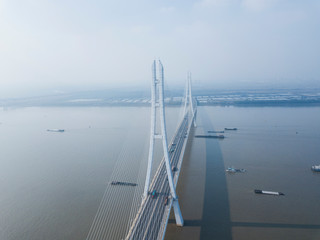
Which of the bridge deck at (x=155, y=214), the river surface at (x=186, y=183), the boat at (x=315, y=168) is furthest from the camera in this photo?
the boat at (x=315, y=168)

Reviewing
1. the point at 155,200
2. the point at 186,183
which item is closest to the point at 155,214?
the point at 155,200

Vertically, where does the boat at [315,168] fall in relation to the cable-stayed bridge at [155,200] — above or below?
below

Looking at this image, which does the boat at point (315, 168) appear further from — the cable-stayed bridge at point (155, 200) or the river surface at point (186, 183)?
the cable-stayed bridge at point (155, 200)

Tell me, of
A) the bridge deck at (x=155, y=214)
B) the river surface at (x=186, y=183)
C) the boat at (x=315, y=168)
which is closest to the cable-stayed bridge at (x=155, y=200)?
the bridge deck at (x=155, y=214)

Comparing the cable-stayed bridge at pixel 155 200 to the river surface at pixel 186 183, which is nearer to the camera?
the cable-stayed bridge at pixel 155 200

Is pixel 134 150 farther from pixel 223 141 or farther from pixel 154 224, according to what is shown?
pixel 154 224

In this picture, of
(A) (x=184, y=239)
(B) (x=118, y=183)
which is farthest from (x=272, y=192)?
(B) (x=118, y=183)

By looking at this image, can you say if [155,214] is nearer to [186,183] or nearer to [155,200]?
[155,200]

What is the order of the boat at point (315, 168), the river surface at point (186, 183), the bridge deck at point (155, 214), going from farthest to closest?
the boat at point (315, 168), the river surface at point (186, 183), the bridge deck at point (155, 214)
